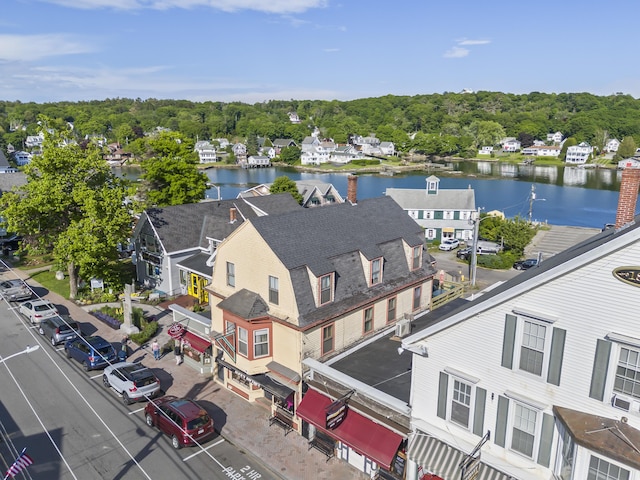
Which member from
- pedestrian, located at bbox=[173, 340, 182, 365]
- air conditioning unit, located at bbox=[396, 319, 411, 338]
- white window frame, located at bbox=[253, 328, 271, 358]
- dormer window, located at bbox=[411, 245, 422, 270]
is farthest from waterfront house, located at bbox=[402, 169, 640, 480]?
pedestrian, located at bbox=[173, 340, 182, 365]

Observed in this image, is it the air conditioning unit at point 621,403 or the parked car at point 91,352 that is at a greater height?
the air conditioning unit at point 621,403

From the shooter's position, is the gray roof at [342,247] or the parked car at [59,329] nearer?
the gray roof at [342,247]

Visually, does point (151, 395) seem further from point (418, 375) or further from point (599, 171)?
point (599, 171)

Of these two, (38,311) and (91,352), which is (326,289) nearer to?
(91,352)

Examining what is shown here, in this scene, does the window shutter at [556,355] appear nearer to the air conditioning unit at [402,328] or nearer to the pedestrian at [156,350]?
the air conditioning unit at [402,328]

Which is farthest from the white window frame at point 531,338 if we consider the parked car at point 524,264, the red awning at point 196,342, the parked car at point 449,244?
the parked car at point 449,244

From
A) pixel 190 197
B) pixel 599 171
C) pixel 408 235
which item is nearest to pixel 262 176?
pixel 190 197
